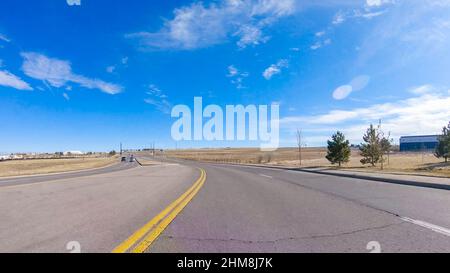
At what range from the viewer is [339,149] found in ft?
120

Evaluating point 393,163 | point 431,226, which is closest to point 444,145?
point 393,163

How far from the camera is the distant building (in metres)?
117

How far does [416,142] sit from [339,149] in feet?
340

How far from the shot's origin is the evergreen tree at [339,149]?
120 ft

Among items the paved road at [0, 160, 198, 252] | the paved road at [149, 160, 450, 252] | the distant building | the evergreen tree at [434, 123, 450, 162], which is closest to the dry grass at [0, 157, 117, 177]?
the paved road at [0, 160, 198, 252]

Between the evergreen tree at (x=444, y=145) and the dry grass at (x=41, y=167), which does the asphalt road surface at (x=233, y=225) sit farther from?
the evergreen tree at (x=444, y=145)

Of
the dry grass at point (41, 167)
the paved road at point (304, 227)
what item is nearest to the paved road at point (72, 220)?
the paved road at point (304, 227)

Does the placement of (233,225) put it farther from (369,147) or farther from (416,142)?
(416,142)

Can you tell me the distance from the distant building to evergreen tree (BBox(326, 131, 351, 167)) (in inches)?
3843

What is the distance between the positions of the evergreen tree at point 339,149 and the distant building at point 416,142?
97600 millimetres
